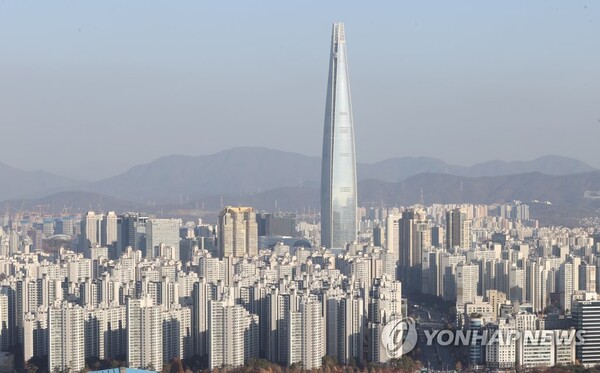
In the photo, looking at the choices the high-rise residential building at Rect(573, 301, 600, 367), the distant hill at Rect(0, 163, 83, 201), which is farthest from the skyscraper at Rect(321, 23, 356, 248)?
the high-rise residential building at Rect(573, 301, 600, 367)

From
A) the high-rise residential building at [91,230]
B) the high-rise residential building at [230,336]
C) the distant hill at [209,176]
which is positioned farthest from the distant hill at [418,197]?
the high-rise residential building at [230,336]

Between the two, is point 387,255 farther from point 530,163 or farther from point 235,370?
point 530,163

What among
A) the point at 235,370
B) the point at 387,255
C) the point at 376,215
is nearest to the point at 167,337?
the point at 235,370

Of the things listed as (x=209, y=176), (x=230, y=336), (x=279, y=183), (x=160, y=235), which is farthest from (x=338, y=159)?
(x=209, y=176)

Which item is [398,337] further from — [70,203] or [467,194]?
[70,203]

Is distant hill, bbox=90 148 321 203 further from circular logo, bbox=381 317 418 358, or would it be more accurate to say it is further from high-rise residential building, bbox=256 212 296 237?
circular logo, bbox=381 317 418 358

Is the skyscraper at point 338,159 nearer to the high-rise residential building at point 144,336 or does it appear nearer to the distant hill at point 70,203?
the distant hill at point 70,203
